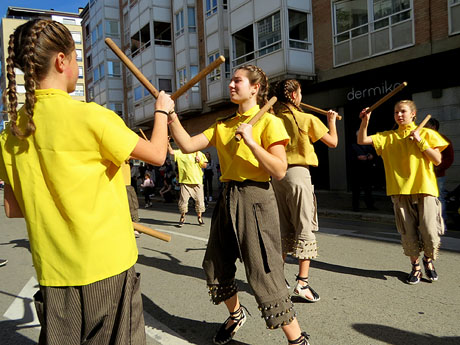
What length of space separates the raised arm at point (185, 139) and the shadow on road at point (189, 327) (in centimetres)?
136

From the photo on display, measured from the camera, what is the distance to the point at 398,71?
12852 mm

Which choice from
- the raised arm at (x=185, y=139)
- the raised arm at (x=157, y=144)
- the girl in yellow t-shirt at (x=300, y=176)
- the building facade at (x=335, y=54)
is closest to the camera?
the raised arm at (x=157, y=144)

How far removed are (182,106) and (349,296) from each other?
20.9 meters

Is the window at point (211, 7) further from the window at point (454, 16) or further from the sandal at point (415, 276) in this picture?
the sandal at point (415, 276)

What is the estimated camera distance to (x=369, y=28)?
13961mm

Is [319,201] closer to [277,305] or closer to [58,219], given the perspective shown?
[277,305]

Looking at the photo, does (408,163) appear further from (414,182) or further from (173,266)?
(173,266)

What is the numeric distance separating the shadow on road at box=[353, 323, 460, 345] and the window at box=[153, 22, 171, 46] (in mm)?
25775

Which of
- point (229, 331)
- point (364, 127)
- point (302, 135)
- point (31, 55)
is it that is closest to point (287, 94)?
point (302, 135)

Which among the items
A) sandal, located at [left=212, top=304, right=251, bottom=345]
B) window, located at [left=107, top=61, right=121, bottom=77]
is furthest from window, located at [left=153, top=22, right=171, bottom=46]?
sandal, located at [left=212, top=304, right=251, bottom=345]

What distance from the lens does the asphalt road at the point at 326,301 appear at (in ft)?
9.61

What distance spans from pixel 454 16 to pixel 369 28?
293 cm

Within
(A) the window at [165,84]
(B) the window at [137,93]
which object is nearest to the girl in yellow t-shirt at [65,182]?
(A) the window at [165,84]

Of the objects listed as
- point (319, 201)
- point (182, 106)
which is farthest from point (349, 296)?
point (182, 106)
